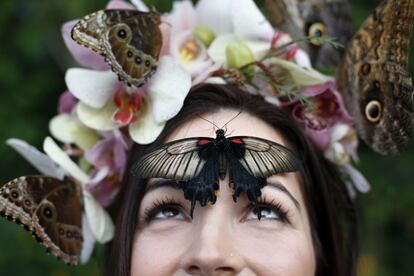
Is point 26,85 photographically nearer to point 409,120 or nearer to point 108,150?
point 108,150

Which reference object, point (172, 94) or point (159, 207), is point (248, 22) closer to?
point (172, 94)

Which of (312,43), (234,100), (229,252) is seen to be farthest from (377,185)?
(229,252)

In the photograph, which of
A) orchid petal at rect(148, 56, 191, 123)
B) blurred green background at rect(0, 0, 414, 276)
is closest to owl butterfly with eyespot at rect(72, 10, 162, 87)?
orchid petal at rect(148, 56, 191, 123)

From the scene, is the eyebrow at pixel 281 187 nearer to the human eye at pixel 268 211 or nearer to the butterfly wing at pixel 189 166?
the human eye at pixel 268 211

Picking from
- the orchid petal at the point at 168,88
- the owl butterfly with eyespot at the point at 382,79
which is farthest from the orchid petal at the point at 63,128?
the owl butterfly with eyespot at the point at 382,79

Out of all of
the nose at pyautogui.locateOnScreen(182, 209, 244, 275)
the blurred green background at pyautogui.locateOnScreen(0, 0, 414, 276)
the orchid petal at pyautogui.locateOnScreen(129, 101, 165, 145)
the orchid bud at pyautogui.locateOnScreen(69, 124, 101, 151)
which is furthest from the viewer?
the blurred green background at pyautogui.locateOnScreen(0, 0, 414, 276)

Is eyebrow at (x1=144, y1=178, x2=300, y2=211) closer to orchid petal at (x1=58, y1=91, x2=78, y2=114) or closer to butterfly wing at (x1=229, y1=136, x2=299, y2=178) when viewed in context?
butterfly wing at (x1=229, y1=136, x2=299, y2=178)
